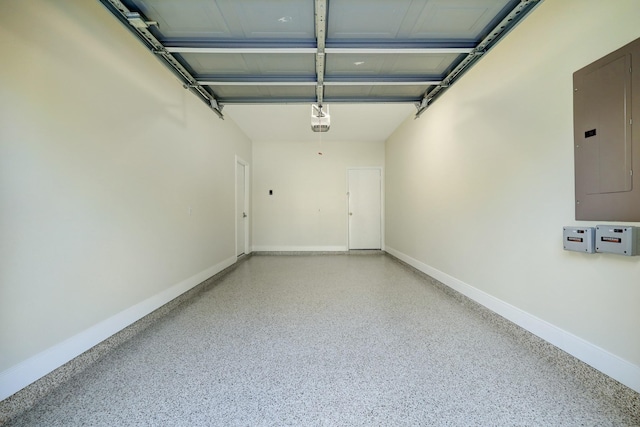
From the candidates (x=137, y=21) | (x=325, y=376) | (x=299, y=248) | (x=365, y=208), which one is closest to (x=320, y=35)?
(x=137, y=21)

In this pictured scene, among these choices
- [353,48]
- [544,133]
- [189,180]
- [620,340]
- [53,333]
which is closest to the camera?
[620,340]

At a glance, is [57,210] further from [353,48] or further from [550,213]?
[550,213]

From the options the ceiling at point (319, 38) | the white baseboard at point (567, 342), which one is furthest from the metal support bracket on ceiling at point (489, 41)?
the white baseboard at point (567, 342)

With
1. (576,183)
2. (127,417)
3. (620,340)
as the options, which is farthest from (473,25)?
(127,417)

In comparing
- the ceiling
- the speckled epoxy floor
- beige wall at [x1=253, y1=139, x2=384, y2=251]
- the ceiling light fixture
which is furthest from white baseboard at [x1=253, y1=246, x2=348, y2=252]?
the ceiling light fixture

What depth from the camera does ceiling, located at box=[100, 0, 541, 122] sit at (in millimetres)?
2053

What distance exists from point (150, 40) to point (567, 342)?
407 cm

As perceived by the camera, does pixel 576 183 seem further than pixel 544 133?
No

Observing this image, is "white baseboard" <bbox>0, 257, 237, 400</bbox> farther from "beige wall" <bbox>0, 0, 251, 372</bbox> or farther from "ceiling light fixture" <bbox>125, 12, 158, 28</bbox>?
"ceiling light fixture" <bbox>125, 12, 158, 28</bbox>

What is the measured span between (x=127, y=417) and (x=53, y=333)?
2.59ft

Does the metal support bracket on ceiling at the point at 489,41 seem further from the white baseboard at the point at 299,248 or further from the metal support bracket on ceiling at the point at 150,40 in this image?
the white baseboard at the point at 299,248

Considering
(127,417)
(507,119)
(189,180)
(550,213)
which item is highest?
(507,119)

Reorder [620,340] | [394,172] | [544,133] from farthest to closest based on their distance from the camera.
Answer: [394,172] < [544,133] < [620,340]

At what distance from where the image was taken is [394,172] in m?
5.84
